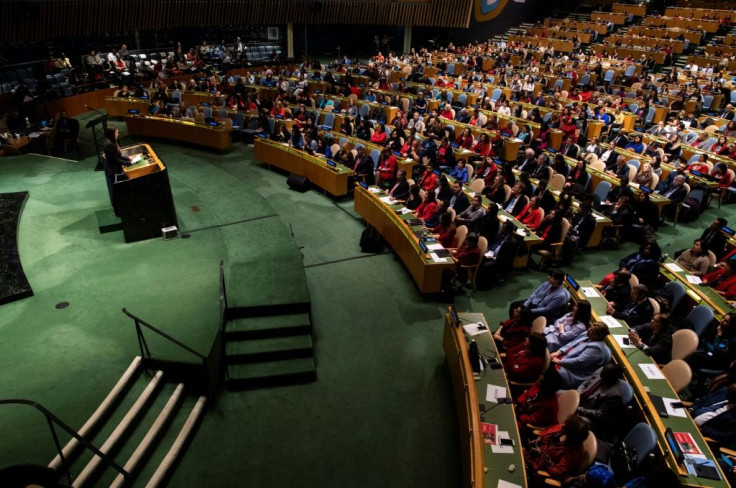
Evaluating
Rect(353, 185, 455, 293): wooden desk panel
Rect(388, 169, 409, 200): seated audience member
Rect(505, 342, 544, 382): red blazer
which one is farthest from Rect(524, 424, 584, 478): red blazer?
Rect(388, 169, 409, 200): seated audience member

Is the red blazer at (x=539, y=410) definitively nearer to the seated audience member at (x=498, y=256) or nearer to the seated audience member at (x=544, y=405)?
the seated audience member at (x=544, y=405)

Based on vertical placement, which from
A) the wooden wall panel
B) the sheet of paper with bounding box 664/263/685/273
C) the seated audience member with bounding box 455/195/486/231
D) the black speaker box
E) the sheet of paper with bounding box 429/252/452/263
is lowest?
the black speaker box

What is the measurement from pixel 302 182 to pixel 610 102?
1183cm

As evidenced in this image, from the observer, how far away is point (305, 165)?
12227mm

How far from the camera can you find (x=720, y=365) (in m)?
5.89

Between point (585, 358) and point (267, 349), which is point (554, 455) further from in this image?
point (267, 349)

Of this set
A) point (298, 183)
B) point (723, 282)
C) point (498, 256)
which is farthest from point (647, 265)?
point (298, 183)

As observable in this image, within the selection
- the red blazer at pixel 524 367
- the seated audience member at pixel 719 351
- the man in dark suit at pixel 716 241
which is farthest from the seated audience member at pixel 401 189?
the seated audience member at pixel 719 351

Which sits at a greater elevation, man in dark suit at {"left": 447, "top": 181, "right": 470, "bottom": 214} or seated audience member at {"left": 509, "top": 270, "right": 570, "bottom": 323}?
man in dark suit at {"left": 447, "top": 181, "right": 470, "bottom": 214}

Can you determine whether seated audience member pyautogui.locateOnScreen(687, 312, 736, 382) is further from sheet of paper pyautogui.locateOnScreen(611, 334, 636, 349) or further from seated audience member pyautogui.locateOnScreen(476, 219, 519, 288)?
seated audience member pyautogui.locateOnScreen(476, 219, 519, 288)

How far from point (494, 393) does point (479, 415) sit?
17.5 inches

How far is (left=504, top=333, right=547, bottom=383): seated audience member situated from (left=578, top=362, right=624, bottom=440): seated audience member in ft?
1.97

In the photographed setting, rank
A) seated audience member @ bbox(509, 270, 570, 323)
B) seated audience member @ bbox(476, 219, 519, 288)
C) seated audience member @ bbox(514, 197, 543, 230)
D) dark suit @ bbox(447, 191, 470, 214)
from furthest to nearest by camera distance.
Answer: dark suit @ bbox(447, 191, 470, 214) → seated audience member @ bbox(514, 197, 543, 230) → seated audience member @ bbox(476, 219, 519, 288) → seated audience member @ bbox(509, 270, 570, 323)

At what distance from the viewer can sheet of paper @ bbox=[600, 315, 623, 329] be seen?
20.4 ft
